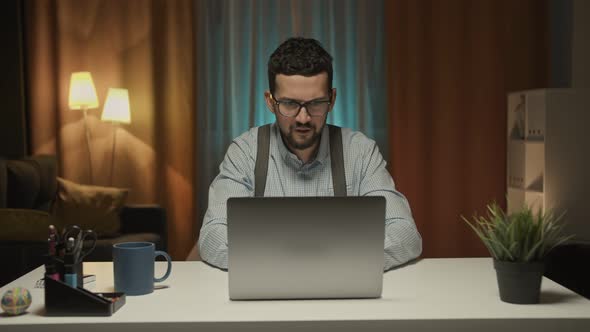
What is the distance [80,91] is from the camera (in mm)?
4457

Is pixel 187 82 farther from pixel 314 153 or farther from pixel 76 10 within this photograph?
pixel 314 153

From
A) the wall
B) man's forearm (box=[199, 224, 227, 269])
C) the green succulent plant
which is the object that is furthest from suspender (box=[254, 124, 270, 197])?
the wall

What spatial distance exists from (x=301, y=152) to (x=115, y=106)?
8.57ft

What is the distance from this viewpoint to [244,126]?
15.8ft

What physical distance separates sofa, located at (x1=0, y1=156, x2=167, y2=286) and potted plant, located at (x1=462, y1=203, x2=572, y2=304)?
2.41 meters

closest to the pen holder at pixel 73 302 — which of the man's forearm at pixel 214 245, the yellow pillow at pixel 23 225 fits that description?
the man's forearm at pixel 214 245

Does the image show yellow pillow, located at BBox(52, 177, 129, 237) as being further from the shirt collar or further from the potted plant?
the potted plant

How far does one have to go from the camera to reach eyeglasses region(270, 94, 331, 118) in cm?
206

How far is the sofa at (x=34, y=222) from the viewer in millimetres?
3238

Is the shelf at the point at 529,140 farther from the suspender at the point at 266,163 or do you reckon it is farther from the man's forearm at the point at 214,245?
the man's forearm at the point at 214,245

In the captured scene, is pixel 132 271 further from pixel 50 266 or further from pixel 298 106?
pixel 298 106

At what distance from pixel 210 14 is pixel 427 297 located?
3.82 metres

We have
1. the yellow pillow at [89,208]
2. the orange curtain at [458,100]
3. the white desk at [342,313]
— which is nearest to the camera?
the white desk at [342,313]

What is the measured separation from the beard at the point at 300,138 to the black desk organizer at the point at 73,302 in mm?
991
